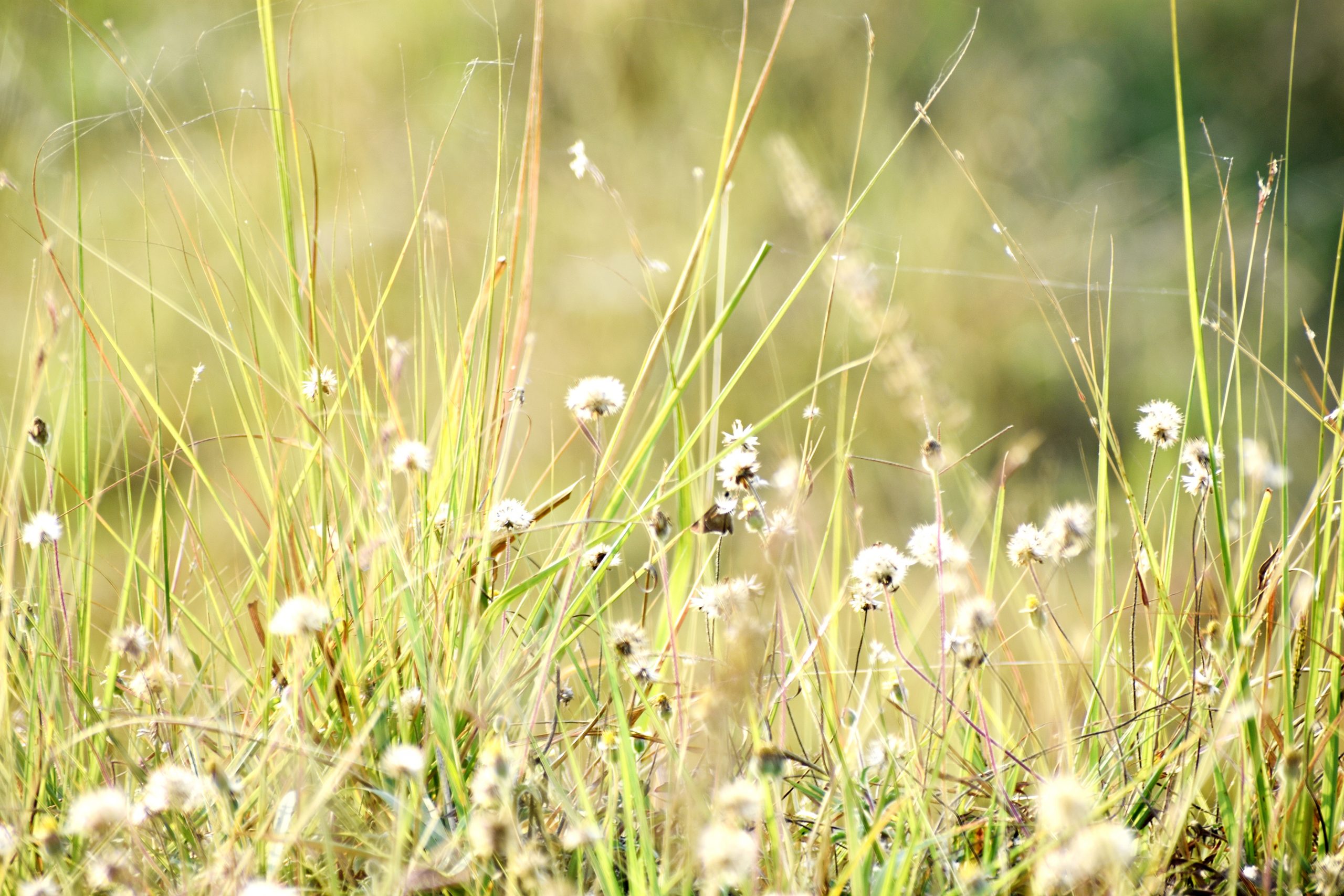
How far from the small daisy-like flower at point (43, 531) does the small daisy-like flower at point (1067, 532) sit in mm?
569

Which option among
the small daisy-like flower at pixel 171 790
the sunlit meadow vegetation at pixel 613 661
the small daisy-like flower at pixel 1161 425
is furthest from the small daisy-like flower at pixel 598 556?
the small daisy-like flower at pixel 1161 425

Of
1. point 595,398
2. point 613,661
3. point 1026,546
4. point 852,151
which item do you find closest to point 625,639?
point 613,661

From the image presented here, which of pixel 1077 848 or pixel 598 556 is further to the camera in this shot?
pixel 598 556

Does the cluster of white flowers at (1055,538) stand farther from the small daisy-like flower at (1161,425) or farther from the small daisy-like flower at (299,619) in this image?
the small daisy-like flower at (299,619)

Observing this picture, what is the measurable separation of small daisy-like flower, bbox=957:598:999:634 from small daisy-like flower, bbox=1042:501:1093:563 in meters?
0.06

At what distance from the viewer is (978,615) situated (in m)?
0.45

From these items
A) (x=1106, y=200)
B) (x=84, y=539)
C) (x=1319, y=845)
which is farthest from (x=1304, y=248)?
(x=84, y=539)

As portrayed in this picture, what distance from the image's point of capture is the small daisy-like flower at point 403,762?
37 cm

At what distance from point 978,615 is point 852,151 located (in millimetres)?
1814

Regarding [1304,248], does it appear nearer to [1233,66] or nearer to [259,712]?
[1233,66]

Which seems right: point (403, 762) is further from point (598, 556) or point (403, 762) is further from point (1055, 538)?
point (1055, 538)

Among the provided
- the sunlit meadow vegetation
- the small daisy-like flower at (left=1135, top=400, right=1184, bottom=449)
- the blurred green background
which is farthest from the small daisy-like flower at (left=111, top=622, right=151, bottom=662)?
the blurred green background

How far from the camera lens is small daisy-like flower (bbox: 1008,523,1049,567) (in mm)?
536

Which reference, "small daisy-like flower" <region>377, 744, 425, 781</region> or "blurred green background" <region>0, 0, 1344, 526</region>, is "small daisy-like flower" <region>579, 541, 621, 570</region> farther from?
"blurred green background" <region>0, 0, 1344, 526</region>
